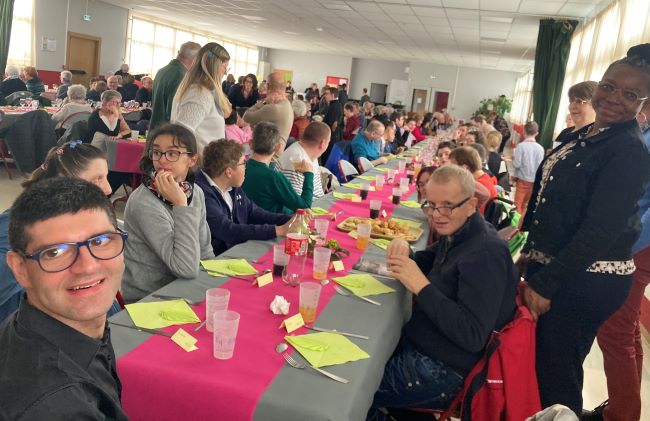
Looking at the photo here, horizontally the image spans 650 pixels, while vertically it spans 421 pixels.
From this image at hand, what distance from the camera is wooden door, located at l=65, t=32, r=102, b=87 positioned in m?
13.6

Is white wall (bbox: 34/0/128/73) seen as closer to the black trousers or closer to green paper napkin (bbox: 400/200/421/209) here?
green paper napkin (bbox: 400/200/421/209)

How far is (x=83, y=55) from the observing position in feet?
46.4

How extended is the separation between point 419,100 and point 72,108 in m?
19.5

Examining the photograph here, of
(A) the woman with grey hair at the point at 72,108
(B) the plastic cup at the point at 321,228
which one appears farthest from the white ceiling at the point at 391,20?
(B) the plastic cup at the point at 321,228

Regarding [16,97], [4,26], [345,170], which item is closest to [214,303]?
[345,170]

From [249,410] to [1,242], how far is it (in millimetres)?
924

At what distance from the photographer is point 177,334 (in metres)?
1.49

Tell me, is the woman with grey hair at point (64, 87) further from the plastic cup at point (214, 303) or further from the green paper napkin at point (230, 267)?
the plastic cup at point (214, 303)

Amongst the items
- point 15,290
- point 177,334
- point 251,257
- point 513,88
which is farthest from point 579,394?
point 513,88

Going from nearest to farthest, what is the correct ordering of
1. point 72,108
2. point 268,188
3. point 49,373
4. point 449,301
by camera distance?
point 49,373
point 449,301
point 268,188
point 72,108

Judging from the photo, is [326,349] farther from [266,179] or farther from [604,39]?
[604,39]

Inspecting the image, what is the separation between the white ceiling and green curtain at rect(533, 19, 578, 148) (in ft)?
1.10

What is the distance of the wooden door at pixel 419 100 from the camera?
947 inches

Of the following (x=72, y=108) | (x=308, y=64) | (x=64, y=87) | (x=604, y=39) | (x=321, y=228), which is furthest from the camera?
(x=308, y=64)
